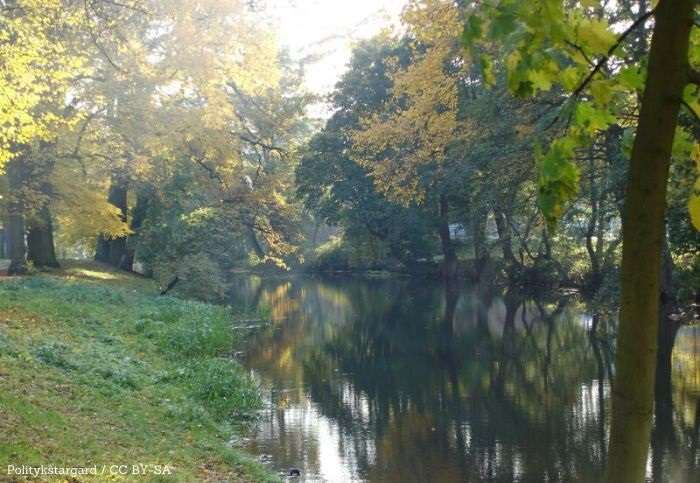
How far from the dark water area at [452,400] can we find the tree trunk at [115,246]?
12.3 meters

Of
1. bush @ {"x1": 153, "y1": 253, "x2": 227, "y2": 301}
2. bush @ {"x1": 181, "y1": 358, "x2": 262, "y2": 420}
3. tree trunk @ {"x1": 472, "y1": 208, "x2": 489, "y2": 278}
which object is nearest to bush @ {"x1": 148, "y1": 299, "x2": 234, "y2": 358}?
bush @ {"x1": 181, "y1": 358, "x2": 262, "y2": 420}

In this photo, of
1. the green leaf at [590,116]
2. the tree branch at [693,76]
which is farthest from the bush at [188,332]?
the tree branch at [693,76]

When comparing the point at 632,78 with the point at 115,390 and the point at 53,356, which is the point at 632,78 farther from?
the point at 53,356

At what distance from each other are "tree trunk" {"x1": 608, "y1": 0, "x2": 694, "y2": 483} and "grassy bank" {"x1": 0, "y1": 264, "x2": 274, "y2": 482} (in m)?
4.93

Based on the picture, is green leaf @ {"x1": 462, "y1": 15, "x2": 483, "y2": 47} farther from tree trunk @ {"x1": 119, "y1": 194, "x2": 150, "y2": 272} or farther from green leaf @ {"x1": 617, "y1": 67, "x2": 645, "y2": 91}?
tree trunk @ {"x1": 119, "y1": 194, "x2": 150, "y2": 272}

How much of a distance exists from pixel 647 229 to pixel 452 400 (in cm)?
1144

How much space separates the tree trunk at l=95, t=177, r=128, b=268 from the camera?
33625mm

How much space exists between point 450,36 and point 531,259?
25.0 meters

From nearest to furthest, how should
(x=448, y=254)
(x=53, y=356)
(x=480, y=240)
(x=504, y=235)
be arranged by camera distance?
(x=53, y=356)
(x=504, y=235)
(x=480, y=240)
(x=448, y=254)

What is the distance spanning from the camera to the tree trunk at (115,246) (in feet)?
110

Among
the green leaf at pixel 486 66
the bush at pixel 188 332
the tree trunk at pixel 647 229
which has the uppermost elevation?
the green leaf at pixel 486 66

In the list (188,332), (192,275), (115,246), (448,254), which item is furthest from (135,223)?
(188,332)

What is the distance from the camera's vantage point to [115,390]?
33.9 ft

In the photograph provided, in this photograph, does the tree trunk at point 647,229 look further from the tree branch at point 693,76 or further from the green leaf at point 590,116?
the green leaf at point 590,116
